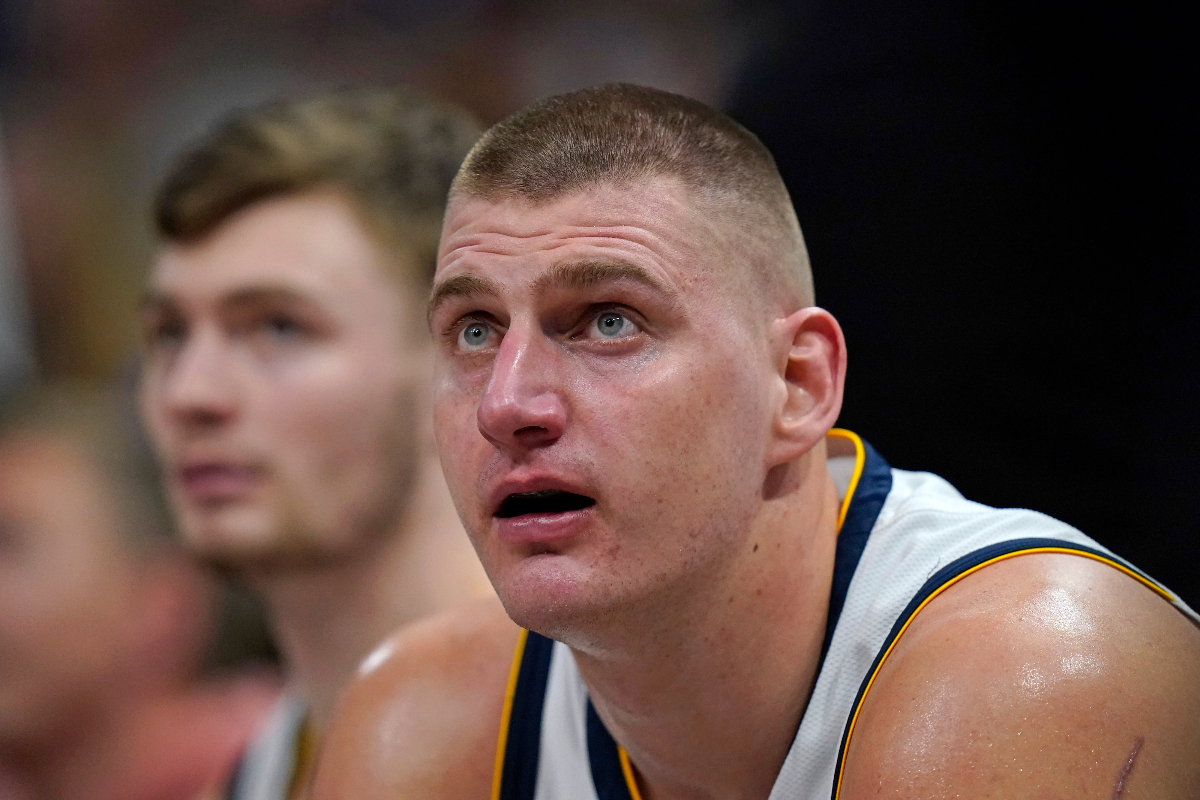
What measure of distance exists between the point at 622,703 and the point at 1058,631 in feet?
2.13

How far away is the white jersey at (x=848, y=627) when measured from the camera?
1.66 metres

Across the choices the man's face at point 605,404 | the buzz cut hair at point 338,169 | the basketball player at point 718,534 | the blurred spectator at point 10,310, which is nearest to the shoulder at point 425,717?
the basketball player at point 718,534

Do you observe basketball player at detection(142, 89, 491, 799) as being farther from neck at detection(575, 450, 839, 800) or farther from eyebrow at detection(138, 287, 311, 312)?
neck at detection(575, 450, 839, 800)

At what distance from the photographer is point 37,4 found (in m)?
4.78

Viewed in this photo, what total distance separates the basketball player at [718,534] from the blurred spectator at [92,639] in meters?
2.04

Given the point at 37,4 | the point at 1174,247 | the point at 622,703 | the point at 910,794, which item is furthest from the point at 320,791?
the point at 37,4

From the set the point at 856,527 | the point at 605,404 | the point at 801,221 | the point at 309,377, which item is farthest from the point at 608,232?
the point at 309,377

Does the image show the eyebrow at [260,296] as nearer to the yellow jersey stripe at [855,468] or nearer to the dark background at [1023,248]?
the dark background at [1023,248]

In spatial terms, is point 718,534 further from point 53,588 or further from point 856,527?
point 53,588

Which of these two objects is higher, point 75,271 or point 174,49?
point 174,49

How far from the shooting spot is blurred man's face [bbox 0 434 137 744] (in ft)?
11.6

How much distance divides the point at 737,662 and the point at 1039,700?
1.59 feet

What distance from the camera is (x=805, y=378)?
1794mm

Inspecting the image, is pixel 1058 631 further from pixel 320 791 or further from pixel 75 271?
pixel 75 271
